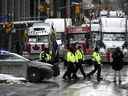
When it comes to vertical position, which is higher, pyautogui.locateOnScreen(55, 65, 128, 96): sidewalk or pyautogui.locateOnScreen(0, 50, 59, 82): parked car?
pyautogui.locateOnScreen(0, 50, 59, 82): parked car

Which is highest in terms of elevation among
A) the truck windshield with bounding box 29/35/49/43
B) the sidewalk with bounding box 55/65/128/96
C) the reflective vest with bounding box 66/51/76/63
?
the reflective vest with bounding box 66/51/76/63

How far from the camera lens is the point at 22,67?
2509 cm

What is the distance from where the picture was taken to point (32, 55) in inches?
1689

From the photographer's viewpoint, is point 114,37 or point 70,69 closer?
point 70,69

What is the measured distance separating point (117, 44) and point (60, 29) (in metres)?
8.90

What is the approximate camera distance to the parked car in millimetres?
25078

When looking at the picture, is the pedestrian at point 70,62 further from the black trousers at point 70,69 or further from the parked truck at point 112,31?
the parked truck at point 112,31

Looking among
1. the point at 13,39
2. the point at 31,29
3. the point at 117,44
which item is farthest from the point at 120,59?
the point at 13,39

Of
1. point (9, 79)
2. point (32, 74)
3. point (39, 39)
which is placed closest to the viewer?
point (9, 79)

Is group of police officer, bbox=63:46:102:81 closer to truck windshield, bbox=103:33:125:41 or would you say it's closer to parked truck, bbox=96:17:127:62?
parked truck, bbox=96:17:127:62

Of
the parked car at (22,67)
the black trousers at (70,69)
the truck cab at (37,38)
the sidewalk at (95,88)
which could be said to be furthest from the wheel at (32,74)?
the truck cab at (37,38)

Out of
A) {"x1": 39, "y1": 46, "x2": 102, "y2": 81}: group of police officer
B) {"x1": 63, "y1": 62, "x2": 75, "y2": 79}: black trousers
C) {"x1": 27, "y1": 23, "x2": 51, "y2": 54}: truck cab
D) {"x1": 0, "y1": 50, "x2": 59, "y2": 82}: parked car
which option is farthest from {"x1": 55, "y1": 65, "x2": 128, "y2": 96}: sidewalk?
{"x1": 27, "y1": 23, "x2": 51, "y2": 54}: truck cab

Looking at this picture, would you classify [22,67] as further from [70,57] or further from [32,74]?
[70,57]

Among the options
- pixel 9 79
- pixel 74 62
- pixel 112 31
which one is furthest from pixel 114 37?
pixel 9 79
